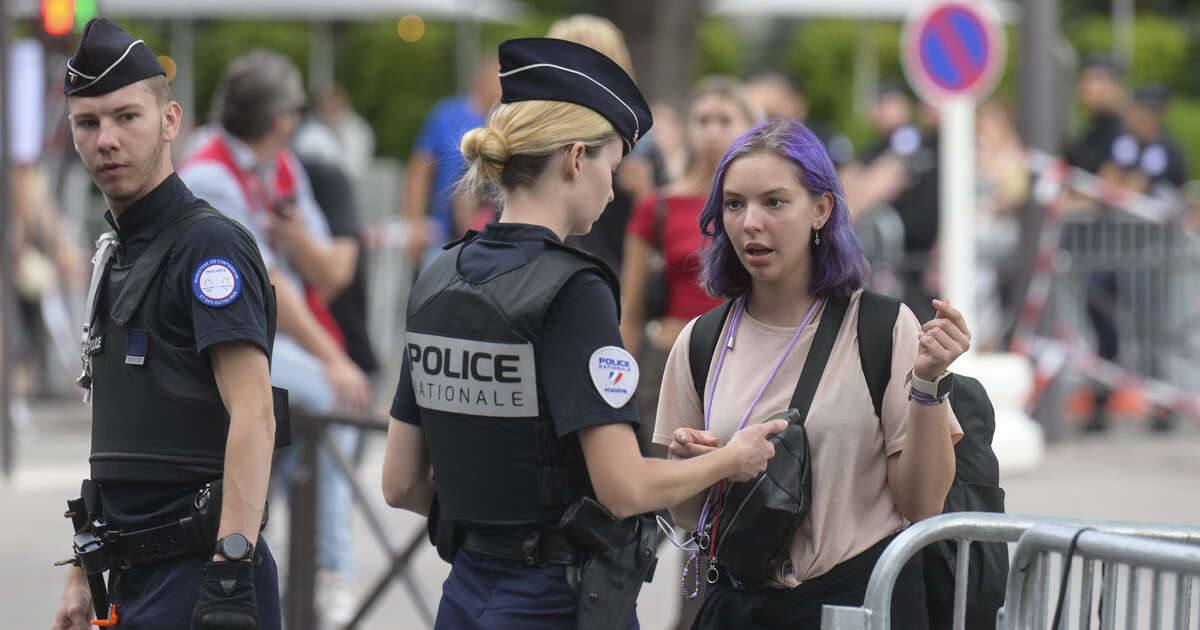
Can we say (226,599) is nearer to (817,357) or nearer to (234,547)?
(234,547)

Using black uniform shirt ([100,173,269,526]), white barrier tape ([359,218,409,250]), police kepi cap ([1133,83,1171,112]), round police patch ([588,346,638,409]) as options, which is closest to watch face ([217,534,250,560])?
black uniform shirt ([100,173,269,526])

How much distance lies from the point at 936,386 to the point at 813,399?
274 millimetres

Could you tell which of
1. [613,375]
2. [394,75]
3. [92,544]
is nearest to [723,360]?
[613,375]

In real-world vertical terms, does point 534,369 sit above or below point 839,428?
above

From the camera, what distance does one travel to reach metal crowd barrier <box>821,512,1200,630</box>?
2844 millimetres

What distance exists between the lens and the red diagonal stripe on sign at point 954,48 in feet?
31.0

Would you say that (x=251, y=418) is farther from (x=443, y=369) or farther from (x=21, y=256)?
(x=21, y=256)

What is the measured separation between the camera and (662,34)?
16391 mm

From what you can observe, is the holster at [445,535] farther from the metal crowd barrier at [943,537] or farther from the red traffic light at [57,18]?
the red traffic light at [57,18]

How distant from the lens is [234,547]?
3086 mm

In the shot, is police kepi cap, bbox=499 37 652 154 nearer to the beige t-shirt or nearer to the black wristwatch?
the beige t-shirt

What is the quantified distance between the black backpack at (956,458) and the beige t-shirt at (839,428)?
24 mm

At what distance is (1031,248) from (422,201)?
4099 mm

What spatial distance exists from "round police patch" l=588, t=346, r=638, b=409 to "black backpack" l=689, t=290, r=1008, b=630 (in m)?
0.43
